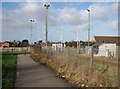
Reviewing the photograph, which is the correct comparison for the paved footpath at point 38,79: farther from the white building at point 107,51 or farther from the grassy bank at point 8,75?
the white building at point 107,51

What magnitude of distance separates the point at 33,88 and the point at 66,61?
822 centimetres

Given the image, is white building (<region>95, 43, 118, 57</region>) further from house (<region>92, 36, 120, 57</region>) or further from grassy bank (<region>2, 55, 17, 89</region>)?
grassy bank (<region>2, 55, 17, 89</region>)

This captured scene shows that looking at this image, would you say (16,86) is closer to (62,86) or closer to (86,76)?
(62,86)

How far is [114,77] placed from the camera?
37.6 ft

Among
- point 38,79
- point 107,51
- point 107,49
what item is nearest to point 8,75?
point 38,79

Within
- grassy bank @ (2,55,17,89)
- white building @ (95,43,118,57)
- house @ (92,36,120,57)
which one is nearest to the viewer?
grassy bank @ (2,55,17,89)

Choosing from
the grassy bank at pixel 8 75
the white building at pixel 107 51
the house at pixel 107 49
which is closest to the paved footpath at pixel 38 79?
the grassy bank at pixel 8 75

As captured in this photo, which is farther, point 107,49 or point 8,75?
point 107,49

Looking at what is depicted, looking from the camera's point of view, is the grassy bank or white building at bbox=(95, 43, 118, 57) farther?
white building at bbox=(95, 43, 118, 57)

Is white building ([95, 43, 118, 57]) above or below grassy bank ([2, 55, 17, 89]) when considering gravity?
above

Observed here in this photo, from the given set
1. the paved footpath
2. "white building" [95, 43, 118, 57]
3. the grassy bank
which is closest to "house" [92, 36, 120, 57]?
"white building" [95, 43, 118, 57]

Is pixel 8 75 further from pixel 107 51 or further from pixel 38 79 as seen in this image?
pixel 107 51

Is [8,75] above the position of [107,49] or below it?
below

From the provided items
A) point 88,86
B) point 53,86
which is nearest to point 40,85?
point 53,86
